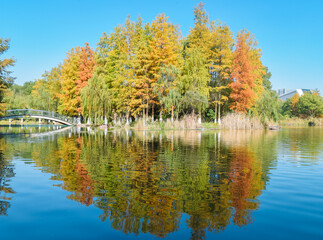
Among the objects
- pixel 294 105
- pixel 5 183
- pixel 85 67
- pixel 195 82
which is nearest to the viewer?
pixel 5 183

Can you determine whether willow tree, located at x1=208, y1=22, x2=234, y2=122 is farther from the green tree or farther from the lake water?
the lake water

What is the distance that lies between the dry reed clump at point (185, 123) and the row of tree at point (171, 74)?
1632 mm

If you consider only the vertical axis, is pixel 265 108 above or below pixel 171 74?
below

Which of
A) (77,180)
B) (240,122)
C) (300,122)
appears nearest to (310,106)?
(300,122)

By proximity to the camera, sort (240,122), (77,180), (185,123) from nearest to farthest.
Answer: (77,180) < (185,123) < (240,122)

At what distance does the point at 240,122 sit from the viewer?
39594 mm

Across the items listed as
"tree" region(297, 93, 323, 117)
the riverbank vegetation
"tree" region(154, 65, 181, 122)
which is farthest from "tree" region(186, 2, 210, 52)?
"tree" region(297, 93, 323, 117)

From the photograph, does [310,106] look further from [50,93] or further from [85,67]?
[50,93]

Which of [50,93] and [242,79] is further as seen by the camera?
[50,93]

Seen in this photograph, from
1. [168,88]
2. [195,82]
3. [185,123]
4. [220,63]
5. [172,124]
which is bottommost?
[172,124]

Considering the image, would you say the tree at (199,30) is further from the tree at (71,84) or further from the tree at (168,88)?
the tree at (71,84)

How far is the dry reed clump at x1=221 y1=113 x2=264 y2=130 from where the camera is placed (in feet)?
130

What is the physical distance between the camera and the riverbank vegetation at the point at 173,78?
39844 millimetres

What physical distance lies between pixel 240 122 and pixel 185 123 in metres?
7.59
